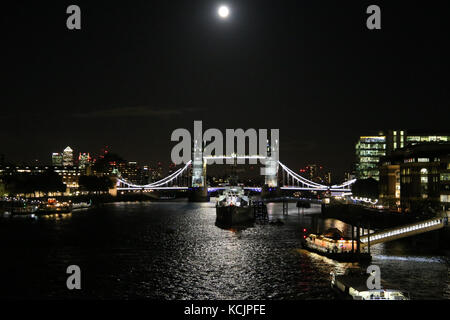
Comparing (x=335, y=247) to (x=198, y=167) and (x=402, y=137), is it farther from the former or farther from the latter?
(x=198, y=167)

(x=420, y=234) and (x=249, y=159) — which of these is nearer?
(x=420, y=234)

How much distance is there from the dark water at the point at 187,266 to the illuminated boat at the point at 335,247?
0.68 m

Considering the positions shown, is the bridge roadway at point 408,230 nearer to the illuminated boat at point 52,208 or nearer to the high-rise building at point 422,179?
the high-rise building at point 422,179

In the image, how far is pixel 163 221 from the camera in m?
69.0

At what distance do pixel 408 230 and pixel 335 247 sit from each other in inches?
263

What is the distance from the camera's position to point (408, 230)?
123 feet

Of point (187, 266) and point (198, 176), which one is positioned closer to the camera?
point (187, 266)

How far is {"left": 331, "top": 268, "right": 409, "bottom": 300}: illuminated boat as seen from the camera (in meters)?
19.7

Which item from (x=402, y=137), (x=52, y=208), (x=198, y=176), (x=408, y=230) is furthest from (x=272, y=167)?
(x=408, y=230)

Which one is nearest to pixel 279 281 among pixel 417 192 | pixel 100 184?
pixel 417 192

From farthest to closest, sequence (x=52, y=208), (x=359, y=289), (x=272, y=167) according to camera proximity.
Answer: (x=272, y=167)
(x=52, y=208)
(x=359, y=289)

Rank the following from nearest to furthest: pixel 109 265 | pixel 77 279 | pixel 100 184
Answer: pixel 77 279, pixel 109 265, pixel 100 184
